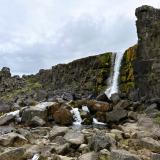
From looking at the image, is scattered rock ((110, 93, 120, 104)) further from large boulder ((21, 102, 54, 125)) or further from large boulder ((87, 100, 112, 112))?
large boulder ((21, 102, 54, 125))

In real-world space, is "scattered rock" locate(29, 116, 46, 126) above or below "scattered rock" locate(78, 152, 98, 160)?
above

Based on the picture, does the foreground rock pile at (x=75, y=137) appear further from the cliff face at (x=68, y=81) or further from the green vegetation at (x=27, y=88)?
the green vegetation at (x=27, y=88)

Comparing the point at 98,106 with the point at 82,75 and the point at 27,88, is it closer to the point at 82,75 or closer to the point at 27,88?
the point at 82,75

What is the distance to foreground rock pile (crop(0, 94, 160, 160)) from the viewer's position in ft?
52.5

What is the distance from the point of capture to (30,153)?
16375mm

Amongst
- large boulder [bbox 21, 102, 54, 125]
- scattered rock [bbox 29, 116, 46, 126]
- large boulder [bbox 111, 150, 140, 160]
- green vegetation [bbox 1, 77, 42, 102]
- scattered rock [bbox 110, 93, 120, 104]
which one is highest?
green vegetation [bbox 1, 77, 42, 102]

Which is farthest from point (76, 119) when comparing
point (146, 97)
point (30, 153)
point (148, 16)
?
point (30, 153)

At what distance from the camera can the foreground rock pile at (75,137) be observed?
52.5 ft

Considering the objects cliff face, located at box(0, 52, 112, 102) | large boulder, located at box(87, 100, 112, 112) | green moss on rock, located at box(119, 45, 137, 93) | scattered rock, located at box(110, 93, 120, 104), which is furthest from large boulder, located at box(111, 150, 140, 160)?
cliff face, located at box(0, 52, 112, 102)

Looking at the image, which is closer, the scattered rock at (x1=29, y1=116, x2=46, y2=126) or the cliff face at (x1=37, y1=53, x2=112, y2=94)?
the scattered rock at (x1=29, y1=116, x2=46, y2=126)

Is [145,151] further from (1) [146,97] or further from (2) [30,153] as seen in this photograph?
(1) [146,97]

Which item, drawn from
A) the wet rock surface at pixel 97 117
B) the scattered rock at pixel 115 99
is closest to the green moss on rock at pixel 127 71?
the wet rock surface at pixel 97 117

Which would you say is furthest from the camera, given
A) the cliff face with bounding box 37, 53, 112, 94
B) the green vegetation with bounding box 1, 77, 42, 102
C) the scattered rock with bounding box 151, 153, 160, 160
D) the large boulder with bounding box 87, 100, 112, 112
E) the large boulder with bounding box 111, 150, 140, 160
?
the green vegetation with bounding box 1, 77, 42, 102

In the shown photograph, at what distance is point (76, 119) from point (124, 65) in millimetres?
16581
